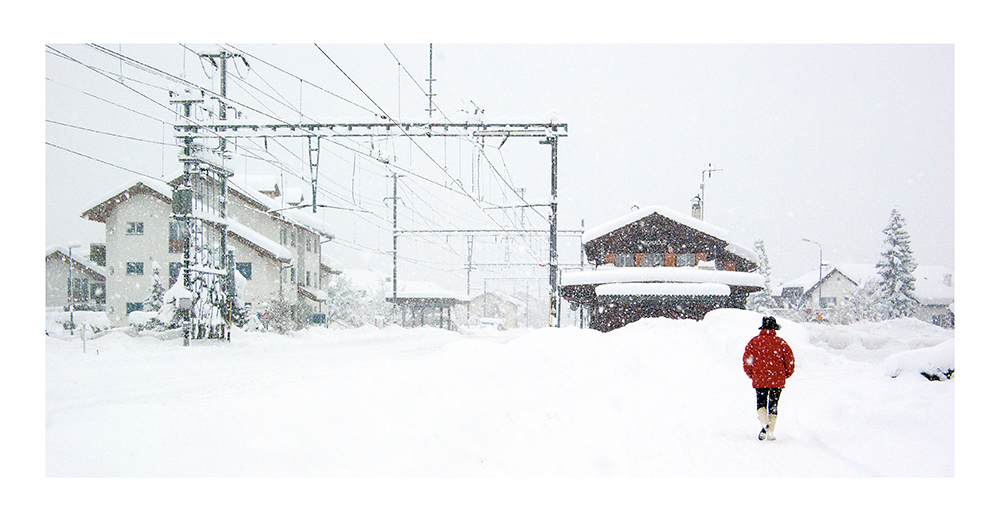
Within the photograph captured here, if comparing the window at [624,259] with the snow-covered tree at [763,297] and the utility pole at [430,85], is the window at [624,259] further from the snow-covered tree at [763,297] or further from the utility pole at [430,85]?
the snow-covered tree at [763,297]

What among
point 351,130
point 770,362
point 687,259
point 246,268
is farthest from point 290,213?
point 770,362

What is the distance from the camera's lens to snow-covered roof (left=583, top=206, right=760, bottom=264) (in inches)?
869

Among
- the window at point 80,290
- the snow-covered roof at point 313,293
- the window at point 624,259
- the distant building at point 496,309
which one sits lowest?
the distant building at point 496,309

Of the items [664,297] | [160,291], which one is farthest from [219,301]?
[664,297]

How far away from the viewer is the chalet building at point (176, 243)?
77.4 ft

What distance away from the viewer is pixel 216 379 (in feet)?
33.7

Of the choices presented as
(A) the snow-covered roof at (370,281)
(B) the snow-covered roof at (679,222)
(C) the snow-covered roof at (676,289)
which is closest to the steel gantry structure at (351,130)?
(C) the snow-covered roof at (676,289)

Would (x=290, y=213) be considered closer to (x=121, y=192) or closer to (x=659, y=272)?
(x=121, y=192)

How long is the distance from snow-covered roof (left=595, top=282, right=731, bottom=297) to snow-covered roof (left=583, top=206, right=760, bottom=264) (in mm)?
3472

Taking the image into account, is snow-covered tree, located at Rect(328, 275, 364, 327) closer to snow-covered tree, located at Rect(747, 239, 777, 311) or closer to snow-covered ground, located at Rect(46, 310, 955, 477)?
snow-covered tree, located at Rect(747, 239, 777, 311)

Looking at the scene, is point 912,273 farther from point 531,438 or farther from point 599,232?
point 531,438

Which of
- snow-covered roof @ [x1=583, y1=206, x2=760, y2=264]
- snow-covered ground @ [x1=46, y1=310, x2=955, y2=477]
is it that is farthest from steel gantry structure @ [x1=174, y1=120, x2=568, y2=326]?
snow-covered roof @ [x1=583, y1=206, x2=760, y2=264]

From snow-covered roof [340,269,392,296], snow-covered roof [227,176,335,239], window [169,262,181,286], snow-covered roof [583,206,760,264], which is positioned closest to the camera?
snow-covered roof [583,206,760,264]

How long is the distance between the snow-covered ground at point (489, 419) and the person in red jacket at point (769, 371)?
0.32 m
